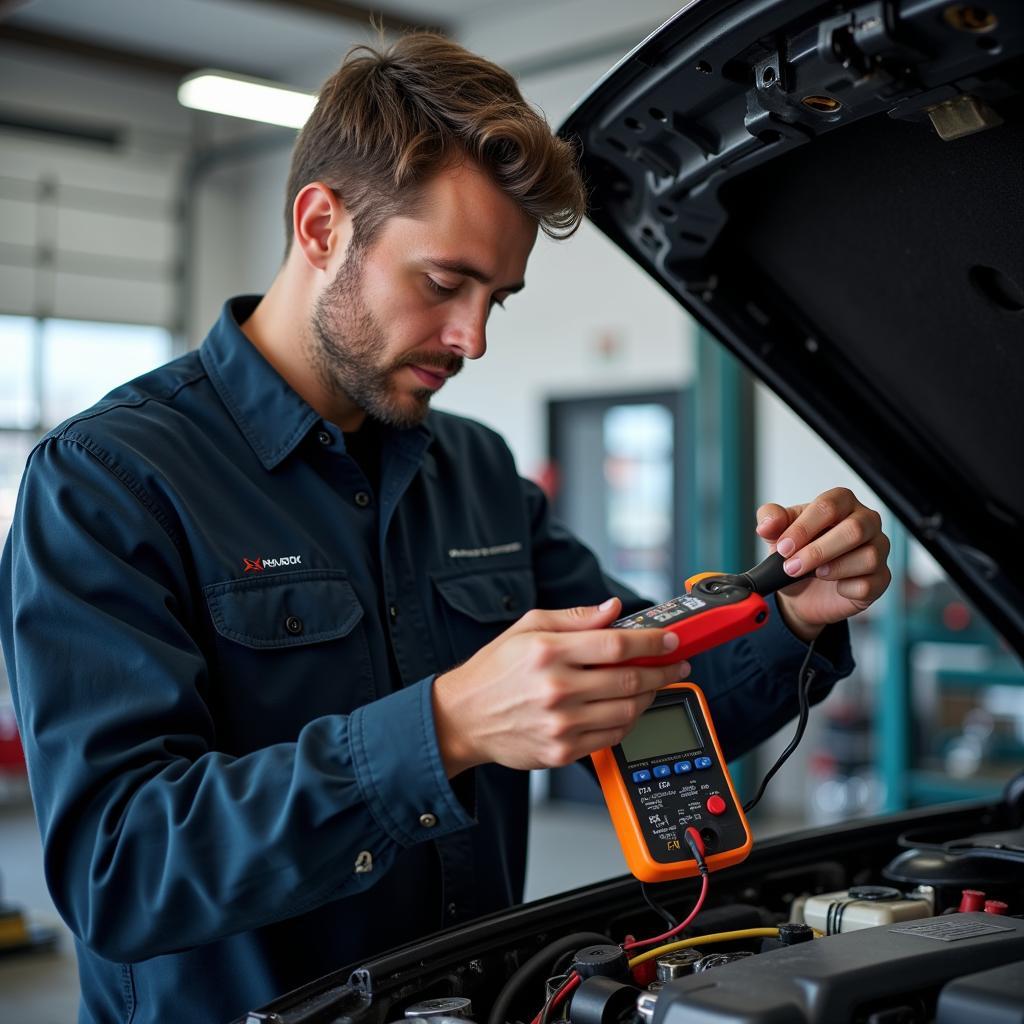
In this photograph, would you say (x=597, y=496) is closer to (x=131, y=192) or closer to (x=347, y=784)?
(x=131, y=192)

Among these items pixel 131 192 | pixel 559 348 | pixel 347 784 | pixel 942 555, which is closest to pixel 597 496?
pixel 559 348

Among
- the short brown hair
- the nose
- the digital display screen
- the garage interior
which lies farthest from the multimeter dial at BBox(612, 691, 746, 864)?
the garage interior

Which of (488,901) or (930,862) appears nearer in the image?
(930,862)

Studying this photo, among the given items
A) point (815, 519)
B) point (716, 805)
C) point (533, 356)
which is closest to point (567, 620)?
point (716, 805)

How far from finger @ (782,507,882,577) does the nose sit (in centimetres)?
44

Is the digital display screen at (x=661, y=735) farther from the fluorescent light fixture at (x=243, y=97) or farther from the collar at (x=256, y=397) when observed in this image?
the fluorescent light fixture at (x=243, y=97)

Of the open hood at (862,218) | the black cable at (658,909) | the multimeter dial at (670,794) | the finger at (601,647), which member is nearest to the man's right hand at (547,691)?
the finger at (601,647)

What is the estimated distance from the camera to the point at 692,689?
1.37 metres

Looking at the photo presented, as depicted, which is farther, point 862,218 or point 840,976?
point 862,218

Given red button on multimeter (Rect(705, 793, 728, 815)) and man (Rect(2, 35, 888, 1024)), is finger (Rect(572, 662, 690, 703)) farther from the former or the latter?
red button on multimeter (Rect(705, 793, 728, 815))

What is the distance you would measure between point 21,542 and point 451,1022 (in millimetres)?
635

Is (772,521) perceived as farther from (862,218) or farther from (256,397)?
(256,397)

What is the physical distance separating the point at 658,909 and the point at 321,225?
897 millimetres

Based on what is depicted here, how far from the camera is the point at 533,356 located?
7.92 metres
